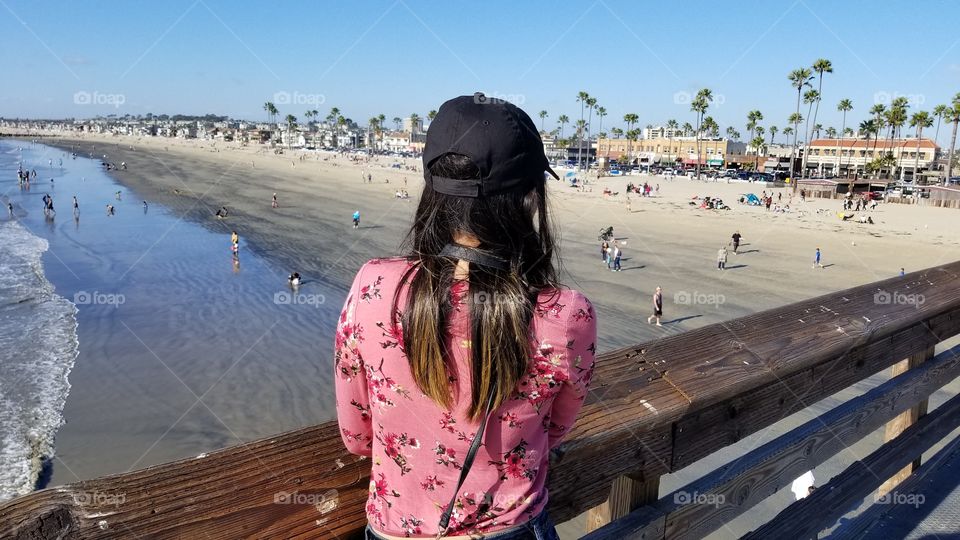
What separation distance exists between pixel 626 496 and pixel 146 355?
14.4 metres

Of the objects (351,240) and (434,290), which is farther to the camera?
(351,240)

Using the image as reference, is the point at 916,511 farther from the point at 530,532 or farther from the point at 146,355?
the point at 146,355

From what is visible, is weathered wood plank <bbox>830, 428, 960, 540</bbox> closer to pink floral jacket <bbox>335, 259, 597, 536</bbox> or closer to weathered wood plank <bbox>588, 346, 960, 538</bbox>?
weathered wood plank <bbox>588, 346, 960, 538</bbox>

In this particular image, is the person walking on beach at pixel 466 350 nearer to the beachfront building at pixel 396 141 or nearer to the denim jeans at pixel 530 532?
the denim jeans at pixel 530 532

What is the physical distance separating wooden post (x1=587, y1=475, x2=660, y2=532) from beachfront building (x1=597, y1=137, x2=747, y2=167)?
10021 cm

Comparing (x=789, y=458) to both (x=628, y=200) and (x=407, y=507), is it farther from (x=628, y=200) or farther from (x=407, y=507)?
(x=628, y=200)

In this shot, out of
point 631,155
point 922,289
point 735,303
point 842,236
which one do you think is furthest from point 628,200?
point 631,155

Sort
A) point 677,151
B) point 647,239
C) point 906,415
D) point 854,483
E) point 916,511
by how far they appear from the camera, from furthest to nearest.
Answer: point 677,151 < point 647,239 < point 906,415 < point 916,511 < point 854,483

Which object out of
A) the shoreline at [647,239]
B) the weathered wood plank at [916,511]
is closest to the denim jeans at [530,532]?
the weathered wood plank at [916,511]

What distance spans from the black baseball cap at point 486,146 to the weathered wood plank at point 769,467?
2.82 ft

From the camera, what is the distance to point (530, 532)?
4.28ft

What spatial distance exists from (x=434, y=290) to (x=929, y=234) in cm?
4036

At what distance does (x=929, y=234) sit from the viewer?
34.1 meters

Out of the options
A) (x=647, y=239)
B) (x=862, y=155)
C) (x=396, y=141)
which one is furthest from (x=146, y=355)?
(x=396, y=141)
